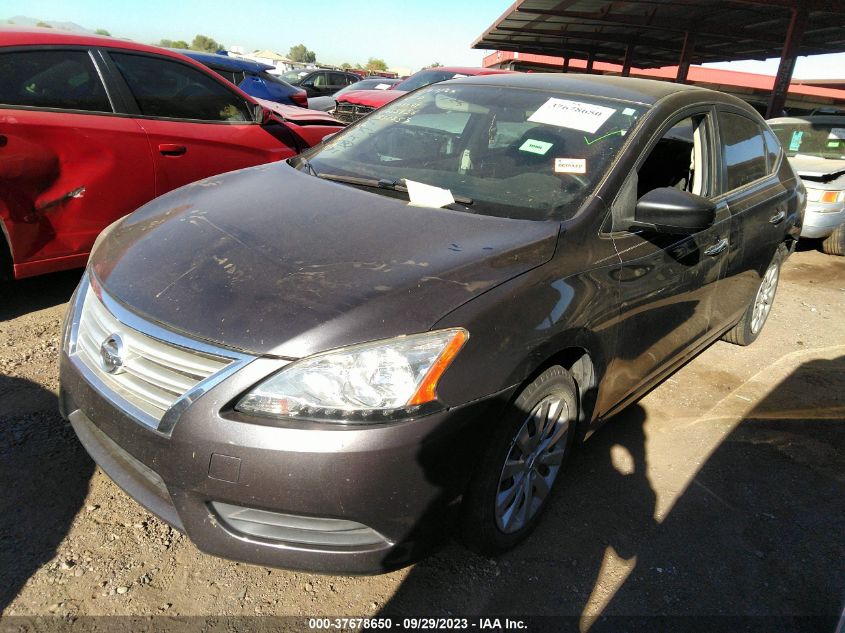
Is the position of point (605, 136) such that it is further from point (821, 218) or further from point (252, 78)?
point (252, 78)

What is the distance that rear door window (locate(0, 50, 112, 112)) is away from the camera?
367 centimetres

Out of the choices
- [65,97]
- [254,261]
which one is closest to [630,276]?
[254,261]

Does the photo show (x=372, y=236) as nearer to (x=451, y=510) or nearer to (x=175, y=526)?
(x=451, y=510)

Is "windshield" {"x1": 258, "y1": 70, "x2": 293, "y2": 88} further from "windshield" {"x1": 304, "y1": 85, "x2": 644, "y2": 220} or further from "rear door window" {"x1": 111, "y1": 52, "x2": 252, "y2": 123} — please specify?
"windshield" {"x1": 304, "y1": 85, "x2": 644, "y2": 220}

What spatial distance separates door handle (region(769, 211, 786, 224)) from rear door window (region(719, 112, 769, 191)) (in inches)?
10.1

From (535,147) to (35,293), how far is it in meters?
3.49

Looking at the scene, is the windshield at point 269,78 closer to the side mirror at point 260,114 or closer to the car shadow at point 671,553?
the side mirror at point 260,114

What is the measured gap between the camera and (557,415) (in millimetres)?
2363

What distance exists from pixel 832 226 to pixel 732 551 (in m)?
5.55

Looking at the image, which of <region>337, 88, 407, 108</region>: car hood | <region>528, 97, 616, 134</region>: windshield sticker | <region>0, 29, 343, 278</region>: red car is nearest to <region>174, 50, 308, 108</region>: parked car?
<region>337, 88, 407, 108</region>: car hood

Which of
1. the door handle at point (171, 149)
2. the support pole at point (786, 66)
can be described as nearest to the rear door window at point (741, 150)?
the door handle at point (171, 149)

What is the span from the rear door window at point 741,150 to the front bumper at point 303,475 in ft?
7.49

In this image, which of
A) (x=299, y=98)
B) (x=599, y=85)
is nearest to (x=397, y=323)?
(x=599, y=85)

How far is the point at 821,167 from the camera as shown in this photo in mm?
6727
